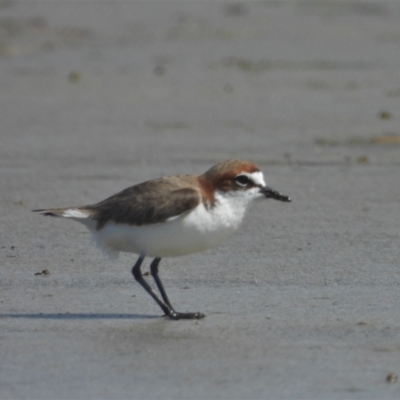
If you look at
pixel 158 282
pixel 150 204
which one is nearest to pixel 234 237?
pixel 158 282

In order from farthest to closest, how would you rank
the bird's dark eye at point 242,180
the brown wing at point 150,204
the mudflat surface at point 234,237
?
the bird's dark eye at point 242,180 → the brown wing at point 150,204 → the mudflat surface at point 234,237

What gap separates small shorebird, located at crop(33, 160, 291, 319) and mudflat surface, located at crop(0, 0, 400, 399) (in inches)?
11.4

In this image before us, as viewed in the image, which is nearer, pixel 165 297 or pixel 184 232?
pixel 184 232

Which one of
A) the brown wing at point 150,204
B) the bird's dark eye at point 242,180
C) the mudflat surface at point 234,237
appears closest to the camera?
the mudflat surface at point 234,237

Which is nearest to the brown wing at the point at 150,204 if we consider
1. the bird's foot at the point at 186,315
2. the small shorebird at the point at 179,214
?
the small shorebird at the point at 179,214

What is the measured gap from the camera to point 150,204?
4.61m

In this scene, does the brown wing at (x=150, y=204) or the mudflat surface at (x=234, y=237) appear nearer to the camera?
the mudflat surface at (x=234, y=237)

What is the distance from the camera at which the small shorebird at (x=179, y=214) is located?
4.52 metres

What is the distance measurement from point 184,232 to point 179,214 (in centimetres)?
8

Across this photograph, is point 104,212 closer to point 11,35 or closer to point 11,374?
point 11,374

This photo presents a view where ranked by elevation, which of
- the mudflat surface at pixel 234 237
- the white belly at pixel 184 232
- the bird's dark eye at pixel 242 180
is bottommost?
the mudflat surface at pixel 234 237

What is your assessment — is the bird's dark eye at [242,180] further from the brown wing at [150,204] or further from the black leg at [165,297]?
the black leg at [165,297]

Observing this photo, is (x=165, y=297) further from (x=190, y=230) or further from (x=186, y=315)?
(x=190, y=230)

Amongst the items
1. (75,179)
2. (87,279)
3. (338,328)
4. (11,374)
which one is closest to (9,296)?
(87,279)
